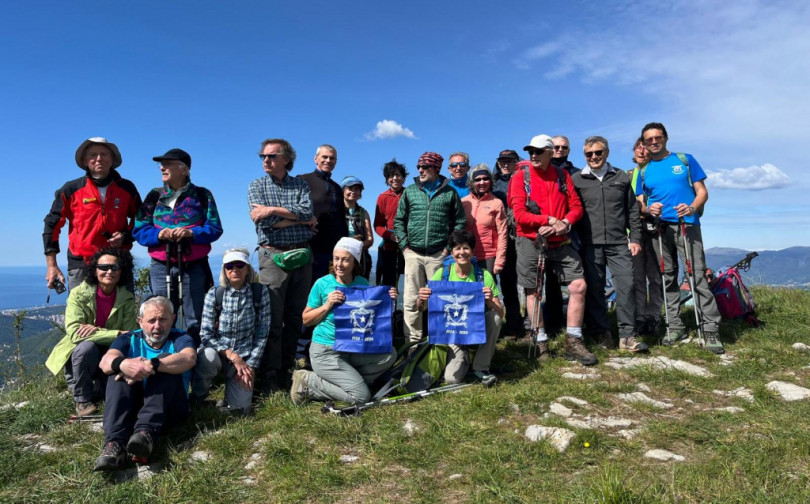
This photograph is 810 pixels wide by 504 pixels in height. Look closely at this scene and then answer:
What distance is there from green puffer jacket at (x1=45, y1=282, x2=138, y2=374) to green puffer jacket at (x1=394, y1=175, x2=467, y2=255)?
14.3ft

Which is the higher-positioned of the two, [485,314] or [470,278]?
[470,278]

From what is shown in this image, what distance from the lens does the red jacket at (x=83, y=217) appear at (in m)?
7.14

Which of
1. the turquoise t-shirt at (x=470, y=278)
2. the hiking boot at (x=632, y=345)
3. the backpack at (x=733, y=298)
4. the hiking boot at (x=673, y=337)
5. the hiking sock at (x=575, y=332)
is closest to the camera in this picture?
the turquoise t-shirt at (x=470, y=278)

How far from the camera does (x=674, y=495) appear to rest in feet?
12.2

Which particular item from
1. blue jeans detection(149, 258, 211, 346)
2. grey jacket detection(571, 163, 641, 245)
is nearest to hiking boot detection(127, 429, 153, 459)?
blue jeans detection(149, 258, 211, 346)

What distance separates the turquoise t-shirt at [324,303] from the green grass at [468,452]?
940 millimetres

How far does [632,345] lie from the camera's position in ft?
26.3

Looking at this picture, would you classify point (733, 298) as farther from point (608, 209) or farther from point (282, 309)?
point (282, 309)

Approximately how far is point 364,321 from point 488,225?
10.7 feet

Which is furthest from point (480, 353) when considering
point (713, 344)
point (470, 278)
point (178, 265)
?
point (178, 265)

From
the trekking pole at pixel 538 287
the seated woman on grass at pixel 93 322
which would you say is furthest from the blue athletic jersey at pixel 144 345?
the trekking pole at pixel 538 287

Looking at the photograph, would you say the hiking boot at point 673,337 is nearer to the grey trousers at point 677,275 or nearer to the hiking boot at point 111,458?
the grey trousers at point 677,275

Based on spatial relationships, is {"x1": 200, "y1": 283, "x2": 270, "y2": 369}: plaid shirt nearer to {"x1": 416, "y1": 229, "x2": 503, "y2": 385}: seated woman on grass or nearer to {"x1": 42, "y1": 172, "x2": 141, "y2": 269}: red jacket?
{"x1": 42, "y1": 172, "x2": 141, "y2": 269}: red jacket

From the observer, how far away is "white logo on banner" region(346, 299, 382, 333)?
6.46 m
